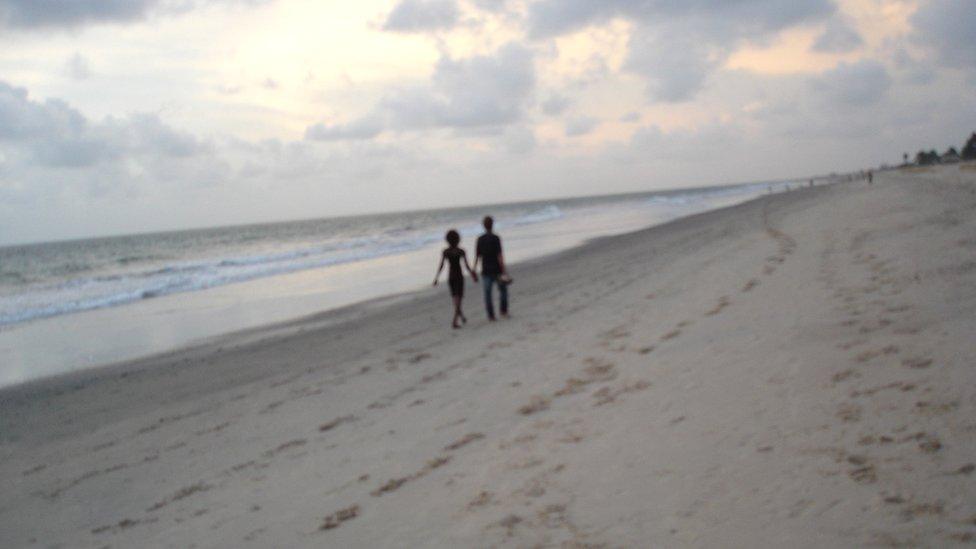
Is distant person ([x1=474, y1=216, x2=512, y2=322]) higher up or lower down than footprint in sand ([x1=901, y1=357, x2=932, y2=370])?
higher up

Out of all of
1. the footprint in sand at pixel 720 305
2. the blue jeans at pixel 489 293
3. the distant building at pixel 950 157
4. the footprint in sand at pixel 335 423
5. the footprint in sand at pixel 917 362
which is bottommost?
the footprint in sand at pixel 335 423

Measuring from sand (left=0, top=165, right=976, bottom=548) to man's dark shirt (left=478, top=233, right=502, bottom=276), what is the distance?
43.4 inches

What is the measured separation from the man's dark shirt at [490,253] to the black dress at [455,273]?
1.29 feet

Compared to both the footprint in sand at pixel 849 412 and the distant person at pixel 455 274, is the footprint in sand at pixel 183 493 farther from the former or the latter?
the distant person at pixel 455 274

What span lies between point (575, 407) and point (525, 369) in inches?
70.1

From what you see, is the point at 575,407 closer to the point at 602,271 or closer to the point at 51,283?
the point at 602,271

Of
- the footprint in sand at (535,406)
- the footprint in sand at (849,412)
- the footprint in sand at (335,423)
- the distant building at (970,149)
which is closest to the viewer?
the footprint in sand at (849,412)

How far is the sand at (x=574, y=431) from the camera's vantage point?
11.4ft

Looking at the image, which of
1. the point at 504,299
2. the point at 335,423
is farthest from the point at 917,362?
the point at 504,299

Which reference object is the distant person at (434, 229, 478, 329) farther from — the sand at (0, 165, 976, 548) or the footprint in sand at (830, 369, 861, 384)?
the footprint in sand at (830, 369, 861, 384)

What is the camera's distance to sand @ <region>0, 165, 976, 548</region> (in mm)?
3488

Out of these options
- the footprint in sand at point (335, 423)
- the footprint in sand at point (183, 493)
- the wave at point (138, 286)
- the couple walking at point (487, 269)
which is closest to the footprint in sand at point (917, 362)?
the footprint in sand at point (335, 423)

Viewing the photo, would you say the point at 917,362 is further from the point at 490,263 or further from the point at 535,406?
the point at 490,263

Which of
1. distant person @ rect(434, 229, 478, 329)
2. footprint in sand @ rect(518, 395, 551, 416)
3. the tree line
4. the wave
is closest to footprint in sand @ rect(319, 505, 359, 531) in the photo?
footprint in sand @ rect(518, 395, 551, 416)
